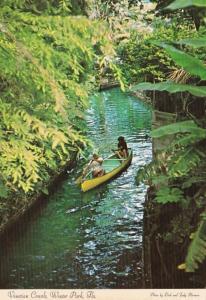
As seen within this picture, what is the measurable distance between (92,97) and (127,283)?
1.20 meters

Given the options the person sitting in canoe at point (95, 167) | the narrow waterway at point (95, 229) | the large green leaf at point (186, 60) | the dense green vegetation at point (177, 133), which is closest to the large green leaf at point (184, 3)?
the large green leaf at point (186, 60)

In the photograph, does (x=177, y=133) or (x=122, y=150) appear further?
(x=122, y=150)

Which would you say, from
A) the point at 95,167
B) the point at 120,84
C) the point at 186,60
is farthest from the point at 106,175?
the point at 186,60

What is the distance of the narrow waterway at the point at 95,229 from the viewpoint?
2764 millimetres

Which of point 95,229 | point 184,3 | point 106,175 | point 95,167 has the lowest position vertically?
point 95,229

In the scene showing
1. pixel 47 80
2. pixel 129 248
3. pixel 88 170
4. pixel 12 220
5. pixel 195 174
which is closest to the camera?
pixel 47 80

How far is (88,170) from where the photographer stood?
3693 millimetres

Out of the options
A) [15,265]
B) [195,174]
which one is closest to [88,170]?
[15,265]

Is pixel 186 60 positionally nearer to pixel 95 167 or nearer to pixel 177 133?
pixel 177 133

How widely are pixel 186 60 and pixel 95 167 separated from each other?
218cm

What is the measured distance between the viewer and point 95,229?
366 centimetres

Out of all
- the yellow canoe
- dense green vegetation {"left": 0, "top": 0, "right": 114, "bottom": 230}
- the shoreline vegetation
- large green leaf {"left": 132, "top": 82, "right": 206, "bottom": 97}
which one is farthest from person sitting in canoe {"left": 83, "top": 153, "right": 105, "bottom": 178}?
large green leaf {"left": 132, "top": 82, "right": 206, "bottom": 97}

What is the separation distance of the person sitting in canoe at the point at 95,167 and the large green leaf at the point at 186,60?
6.28 ft
